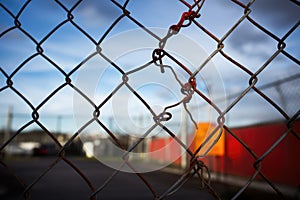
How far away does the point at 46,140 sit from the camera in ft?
61.2

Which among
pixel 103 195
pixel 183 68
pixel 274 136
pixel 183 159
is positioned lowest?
pixel 183 68

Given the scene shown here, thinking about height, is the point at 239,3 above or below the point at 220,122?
above

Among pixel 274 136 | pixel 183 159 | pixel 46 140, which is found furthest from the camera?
pixel 46 140

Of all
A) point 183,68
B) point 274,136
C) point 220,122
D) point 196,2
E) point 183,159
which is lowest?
point 220,122

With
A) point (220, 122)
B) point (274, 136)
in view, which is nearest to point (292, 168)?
point (274, 136)

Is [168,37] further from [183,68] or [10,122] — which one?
[10,122]

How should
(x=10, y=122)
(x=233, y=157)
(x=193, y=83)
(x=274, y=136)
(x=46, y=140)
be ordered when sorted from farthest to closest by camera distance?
(x=46, y=140), (x=10, y=122), (x=233, y=157), (x=274, y=136), (x=193, y=83)

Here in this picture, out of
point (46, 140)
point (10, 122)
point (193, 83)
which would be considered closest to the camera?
point (193, 83)

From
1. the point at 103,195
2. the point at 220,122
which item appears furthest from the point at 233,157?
the point at 220,122

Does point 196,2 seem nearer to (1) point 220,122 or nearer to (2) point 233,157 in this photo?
(1) point 220,122

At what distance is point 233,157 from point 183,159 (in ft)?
10.5

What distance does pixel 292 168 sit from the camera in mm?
4098

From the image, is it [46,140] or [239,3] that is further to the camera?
[46,140]

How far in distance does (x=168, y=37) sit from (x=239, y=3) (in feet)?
0.68
